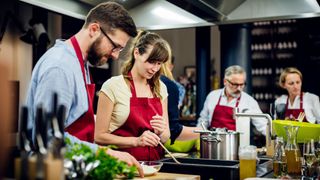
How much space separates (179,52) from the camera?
7.61m

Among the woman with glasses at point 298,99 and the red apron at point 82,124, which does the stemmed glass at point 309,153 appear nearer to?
the red apron at point 82,124

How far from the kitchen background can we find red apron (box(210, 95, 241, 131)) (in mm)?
492

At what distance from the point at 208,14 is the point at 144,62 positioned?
40.2 inches

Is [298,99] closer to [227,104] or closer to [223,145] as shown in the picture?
[227,104]

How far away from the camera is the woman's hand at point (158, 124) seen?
2.36 metres

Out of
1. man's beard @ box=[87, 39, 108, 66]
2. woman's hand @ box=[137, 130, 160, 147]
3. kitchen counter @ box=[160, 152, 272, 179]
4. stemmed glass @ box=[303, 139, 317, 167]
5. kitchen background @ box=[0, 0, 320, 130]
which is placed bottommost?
kitchen counter @ box=[160, 152, 272, 179]

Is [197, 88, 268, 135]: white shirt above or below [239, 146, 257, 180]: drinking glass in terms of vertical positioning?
above

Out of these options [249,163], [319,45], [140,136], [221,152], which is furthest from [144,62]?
[319,45]

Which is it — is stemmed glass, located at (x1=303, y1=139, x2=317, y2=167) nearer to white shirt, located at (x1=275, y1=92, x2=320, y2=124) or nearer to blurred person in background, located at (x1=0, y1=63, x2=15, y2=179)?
blurred person in background, located at (x1=0, y1=63, x2=15, y2=179)

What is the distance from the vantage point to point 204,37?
5027 mm

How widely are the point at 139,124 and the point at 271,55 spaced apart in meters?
4.76

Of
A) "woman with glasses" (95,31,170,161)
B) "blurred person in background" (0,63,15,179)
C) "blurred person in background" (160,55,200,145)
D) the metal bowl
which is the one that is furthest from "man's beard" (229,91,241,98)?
"blurred person in background" (0,63,15,179)

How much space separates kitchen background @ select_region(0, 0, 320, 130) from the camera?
2984 mm

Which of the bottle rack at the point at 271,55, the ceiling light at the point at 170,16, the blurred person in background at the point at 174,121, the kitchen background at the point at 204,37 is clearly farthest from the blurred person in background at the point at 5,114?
the bottle rack at the point at 271,55
